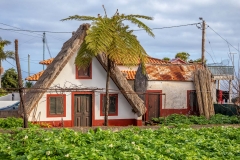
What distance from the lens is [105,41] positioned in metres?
14.2

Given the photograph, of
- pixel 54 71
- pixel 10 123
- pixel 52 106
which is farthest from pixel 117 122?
pixel 10 123

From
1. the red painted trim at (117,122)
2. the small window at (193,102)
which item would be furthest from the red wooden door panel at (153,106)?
the red painted trim at (117,122)

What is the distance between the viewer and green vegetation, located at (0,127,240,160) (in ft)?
23.1

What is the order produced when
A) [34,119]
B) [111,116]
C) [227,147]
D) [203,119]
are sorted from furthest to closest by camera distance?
[203,119], [111,116], [34,119], [227,147]

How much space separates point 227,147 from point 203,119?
469 inches

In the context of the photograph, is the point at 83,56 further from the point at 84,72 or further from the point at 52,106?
the point at 52,106

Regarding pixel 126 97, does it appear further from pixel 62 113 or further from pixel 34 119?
pixel 34 119

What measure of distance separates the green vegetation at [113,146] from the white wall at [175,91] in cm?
1141

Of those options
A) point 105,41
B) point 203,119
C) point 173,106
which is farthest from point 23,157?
point 173,106

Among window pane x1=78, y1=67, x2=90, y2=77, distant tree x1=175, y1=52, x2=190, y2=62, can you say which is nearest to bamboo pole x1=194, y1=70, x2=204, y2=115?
window pane x1=78, y1=67, x2=90, y2=77

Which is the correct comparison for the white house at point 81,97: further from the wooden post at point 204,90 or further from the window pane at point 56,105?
the wooden post at point 204,90

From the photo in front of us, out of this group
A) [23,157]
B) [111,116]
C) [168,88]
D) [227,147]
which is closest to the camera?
[23,157]

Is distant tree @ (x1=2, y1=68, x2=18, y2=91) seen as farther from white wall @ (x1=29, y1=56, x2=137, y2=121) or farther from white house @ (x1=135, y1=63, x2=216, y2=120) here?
white wall @ (x1=29, y1=56, x2=137, y2=121)

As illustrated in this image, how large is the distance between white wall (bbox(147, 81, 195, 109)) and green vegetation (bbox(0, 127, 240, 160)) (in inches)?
449
